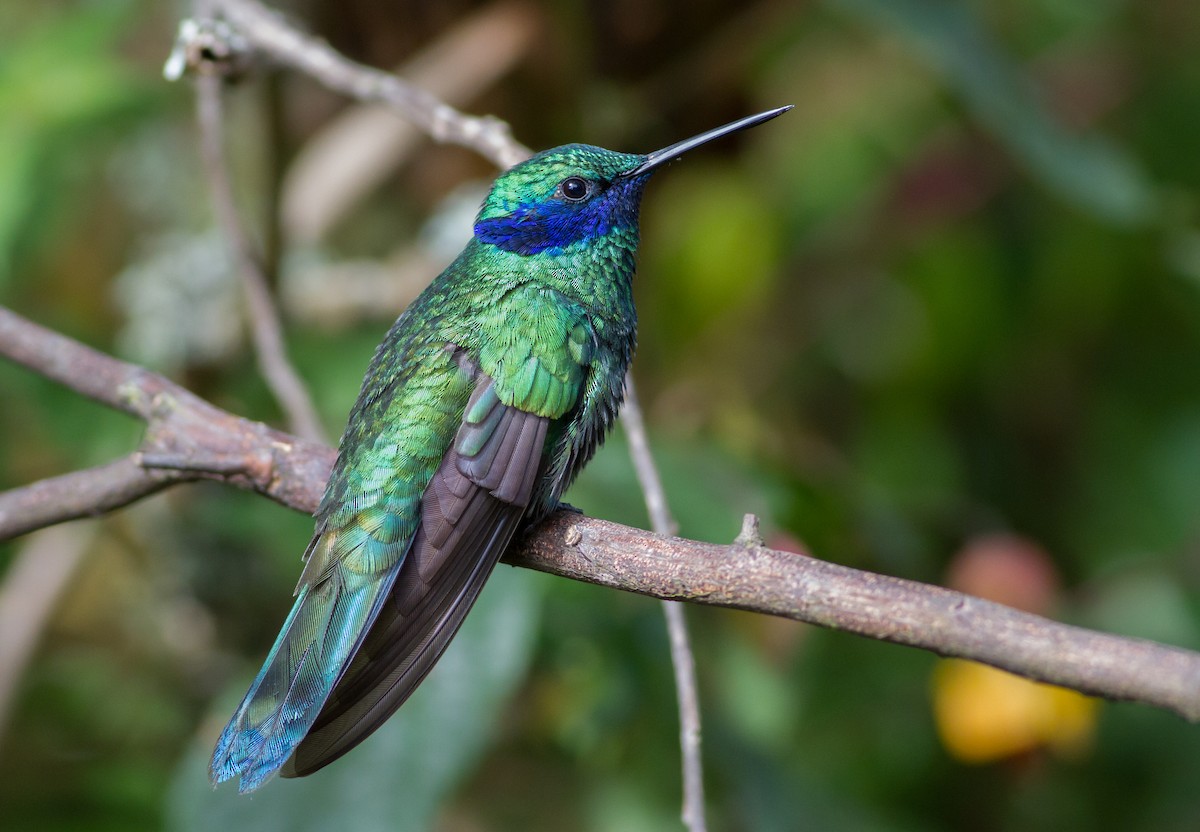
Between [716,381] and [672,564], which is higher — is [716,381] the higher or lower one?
the higher one

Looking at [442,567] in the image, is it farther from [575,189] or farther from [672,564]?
[575,189]

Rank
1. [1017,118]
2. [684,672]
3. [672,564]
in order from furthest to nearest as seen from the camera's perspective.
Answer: [1017,118] < [684,672] < [672,564]

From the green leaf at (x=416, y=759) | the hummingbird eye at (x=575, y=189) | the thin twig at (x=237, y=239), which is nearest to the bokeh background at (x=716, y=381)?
the green leaf at (x=416, y=759)

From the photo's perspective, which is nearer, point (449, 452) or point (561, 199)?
point (449, 452)

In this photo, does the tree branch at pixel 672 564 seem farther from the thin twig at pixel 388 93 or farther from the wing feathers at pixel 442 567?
the thin twig at pixel 388 93

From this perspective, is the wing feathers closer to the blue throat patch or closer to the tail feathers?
the tail feathers

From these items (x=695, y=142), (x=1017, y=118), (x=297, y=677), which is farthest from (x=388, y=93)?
(x=1017, y=118)
